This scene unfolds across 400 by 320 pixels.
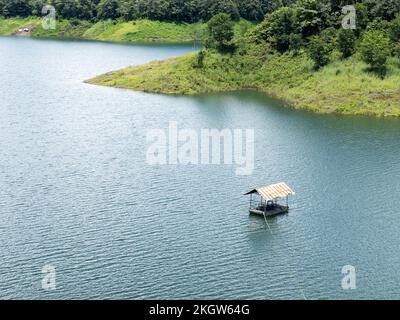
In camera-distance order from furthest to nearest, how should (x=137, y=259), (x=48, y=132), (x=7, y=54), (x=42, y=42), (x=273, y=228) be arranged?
(x=42, y=42)
(x=7, y=54)
(x=48, y=132)
(x=273, y=228)
(x=137, y=259)

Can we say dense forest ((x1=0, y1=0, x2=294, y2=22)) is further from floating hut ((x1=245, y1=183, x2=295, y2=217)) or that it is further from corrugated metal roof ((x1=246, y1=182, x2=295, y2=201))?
corrugated metal roof ((x1=246, y1=182, x2=295, y2=201))

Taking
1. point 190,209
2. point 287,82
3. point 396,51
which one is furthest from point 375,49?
point 190,209

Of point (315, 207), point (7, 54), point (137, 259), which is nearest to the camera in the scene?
point (137, 259)

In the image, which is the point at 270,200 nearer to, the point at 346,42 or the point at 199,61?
the point at 346,42

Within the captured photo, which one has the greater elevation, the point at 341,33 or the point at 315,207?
the point at 341,33
